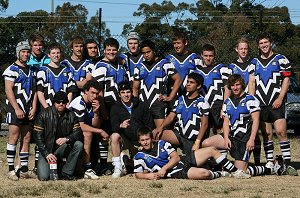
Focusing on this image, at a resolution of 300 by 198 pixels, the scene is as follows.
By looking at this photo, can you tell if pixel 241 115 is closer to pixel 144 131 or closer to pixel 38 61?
pixel 144 131

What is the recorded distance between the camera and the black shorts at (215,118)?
11.6 m

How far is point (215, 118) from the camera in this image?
11.6 m

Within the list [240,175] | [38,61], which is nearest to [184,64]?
[240,175]

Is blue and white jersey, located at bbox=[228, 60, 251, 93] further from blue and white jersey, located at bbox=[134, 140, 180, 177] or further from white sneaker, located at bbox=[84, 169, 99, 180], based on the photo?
white sneaker, located at bbox=[84, 169, 99, 180]

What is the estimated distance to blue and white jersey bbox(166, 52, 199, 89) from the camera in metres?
12.0

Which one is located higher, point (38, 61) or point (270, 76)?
point (38, 61)

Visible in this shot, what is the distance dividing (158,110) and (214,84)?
0.97 m

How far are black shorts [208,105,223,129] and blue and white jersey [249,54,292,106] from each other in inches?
26.3

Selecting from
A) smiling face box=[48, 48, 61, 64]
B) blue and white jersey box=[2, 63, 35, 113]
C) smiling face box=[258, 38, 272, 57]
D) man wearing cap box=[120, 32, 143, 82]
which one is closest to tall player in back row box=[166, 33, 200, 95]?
man wearing cap box=[120, 32, 143, 82]

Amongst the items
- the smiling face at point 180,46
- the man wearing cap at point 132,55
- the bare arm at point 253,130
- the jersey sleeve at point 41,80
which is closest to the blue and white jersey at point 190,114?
the bare arm at point 253,130

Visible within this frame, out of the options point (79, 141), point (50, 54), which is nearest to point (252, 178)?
point (79, 141)

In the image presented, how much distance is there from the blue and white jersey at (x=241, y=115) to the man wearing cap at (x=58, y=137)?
7.48ft

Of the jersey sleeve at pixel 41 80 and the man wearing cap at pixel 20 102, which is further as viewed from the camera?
the jersey sleeve at pixel 41 80

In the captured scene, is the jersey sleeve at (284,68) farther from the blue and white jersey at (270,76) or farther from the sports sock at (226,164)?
the sports sock at (226,164)
